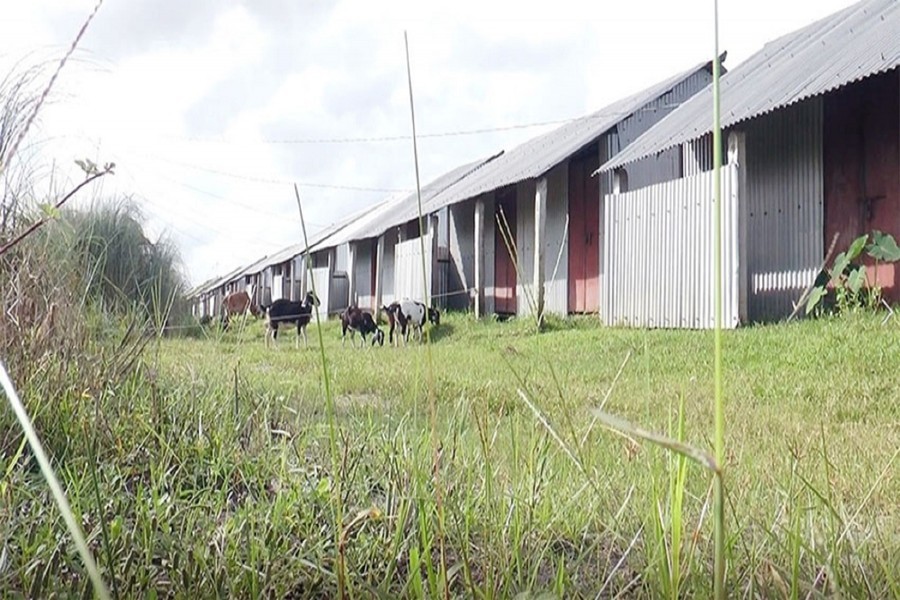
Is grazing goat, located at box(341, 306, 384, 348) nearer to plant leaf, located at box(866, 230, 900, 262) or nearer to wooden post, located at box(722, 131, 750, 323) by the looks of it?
wooden post, located at box(722, 131, 750, 323)

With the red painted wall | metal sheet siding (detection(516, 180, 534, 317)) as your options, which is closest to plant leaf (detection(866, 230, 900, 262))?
the red painted wall

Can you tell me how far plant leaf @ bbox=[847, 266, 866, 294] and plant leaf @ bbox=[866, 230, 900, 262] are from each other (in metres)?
0.17

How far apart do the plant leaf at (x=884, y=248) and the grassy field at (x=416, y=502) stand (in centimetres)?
426

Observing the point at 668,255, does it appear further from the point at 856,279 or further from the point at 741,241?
the point at 856,279

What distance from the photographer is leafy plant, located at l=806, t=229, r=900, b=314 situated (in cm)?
625

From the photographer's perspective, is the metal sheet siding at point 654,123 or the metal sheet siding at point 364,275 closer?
the metal sheet siding at point 654,123

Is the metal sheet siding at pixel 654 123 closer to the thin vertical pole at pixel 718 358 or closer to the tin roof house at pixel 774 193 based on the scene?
the tin roof house at pixel 774 193

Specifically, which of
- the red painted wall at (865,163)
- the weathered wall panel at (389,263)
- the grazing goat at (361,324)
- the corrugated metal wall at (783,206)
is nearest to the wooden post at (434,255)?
the weathered wall panel at (389,263)

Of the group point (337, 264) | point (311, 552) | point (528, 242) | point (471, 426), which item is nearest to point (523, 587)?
point (311, 552)

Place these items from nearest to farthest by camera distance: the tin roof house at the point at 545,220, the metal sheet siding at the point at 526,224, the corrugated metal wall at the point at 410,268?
the tin roof house at the point at 545,220 → the metal sheet siding at the point at 526,224 → the corrugated metal wall at the point at 410,268

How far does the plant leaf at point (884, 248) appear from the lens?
620 cm

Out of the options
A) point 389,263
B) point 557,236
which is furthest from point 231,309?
point 389,263

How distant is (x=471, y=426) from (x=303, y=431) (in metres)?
0.45

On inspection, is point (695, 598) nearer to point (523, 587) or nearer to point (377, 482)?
point (523, 587)
